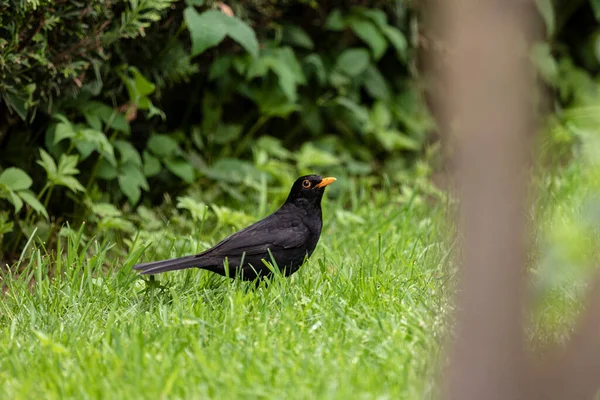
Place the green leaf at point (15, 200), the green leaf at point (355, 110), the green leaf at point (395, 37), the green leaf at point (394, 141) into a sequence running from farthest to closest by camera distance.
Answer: the green leaf at point (394, 141) → the green leaf at point (355, 110) → the green leaf at point (395, 37) → the green leaf at point (15, 200)

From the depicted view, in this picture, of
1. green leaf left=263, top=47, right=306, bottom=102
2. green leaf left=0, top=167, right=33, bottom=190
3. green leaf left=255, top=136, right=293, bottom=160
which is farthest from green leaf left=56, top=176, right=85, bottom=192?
green leaf left=255, top=136, right=293, bottom=160

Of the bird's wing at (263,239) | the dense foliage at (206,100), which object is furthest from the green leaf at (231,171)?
the bird's wing at (263,239)

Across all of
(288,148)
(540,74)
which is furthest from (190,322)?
(540,74)

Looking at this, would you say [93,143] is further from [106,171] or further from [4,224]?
[4,224]

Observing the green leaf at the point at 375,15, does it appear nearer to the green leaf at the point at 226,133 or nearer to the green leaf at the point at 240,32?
the green leaf at the point at 226,133

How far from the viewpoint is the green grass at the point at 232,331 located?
8.29 feet

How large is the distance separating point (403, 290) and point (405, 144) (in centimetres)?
306

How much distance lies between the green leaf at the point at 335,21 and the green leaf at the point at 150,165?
167cm

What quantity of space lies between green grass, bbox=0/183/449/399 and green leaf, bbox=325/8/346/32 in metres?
2.19

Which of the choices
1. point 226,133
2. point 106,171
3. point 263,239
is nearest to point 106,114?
point 106,171

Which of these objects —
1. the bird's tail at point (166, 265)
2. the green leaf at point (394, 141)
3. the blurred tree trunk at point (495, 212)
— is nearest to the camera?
the blurred tree trunk at point (495, 212)

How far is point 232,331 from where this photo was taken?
294 centimetres

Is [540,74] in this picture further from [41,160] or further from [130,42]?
[41,160]

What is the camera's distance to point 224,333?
2943 mm
